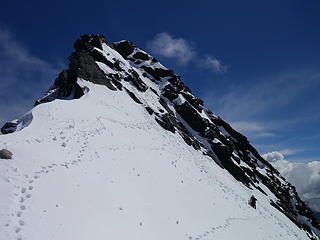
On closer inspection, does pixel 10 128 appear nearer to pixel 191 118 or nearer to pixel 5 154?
pixel 5 154

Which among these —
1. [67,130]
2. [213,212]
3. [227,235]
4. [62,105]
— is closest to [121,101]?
[62,105]

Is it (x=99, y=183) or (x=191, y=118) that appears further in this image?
(x=191, y=118)

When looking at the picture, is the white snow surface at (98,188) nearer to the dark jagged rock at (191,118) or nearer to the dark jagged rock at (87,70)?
the dark jagged rock at (87,70)

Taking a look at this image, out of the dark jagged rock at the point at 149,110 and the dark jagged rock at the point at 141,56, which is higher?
the dark jagged rock at the point at 141,56

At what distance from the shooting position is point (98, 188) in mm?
14312

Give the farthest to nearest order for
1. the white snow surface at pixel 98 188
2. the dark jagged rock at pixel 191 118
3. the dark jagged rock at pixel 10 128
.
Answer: the dark jagged rock at pixel 191 118
the dark jagged rock at pixel 10 128
the white snow surface at pixel 98 188

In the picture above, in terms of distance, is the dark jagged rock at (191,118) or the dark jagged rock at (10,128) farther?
the dark jagged rock at (191,118)

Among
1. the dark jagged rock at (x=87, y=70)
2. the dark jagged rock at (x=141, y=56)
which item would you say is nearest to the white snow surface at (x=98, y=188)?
the dark jagged rock at (x=87, y=70)

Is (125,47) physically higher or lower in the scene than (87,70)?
higher

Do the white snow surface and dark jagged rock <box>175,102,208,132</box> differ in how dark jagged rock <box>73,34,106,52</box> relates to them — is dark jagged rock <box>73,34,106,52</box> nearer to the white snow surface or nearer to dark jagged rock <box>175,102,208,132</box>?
dark jagged rock <box>175,102,208,132</box>

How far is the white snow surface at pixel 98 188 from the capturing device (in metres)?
10.5

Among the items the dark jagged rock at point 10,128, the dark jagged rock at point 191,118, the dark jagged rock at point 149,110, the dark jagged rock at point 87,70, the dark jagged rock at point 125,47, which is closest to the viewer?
the dark jagged rock at point 10,128

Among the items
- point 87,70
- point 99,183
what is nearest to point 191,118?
point 87,70

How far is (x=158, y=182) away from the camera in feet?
67.1
